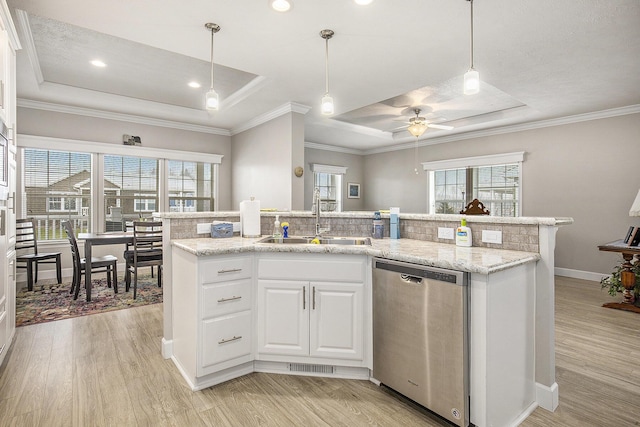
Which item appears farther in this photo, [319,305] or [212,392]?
[319,305]

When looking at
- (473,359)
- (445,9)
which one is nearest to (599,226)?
(445,9)

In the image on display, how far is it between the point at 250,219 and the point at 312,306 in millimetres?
958

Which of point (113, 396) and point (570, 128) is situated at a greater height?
point (570, 128)

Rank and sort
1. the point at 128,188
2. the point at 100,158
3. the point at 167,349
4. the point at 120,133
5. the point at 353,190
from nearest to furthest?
1. the point at 167,349
2. the point at 100,158
3. the point at 120,133
4. the point at 128,188
5. the point at 353,190

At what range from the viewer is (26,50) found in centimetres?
336

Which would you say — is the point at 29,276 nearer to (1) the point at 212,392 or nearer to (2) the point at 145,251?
(2) the point at 145,251

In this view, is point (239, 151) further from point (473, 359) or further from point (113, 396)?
point (473, 359)

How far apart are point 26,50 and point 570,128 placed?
7.17m

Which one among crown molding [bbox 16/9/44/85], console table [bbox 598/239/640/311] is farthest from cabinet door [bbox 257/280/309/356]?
console table [bbox 598/239/640/311]

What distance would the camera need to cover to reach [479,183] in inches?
266

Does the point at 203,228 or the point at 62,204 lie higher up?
the point at 62,204

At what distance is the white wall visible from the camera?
4848 millimetres

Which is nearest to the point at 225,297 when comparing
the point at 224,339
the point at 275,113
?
the point at 224,339

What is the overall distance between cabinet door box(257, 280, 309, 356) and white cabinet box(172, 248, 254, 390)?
0.08 meters
